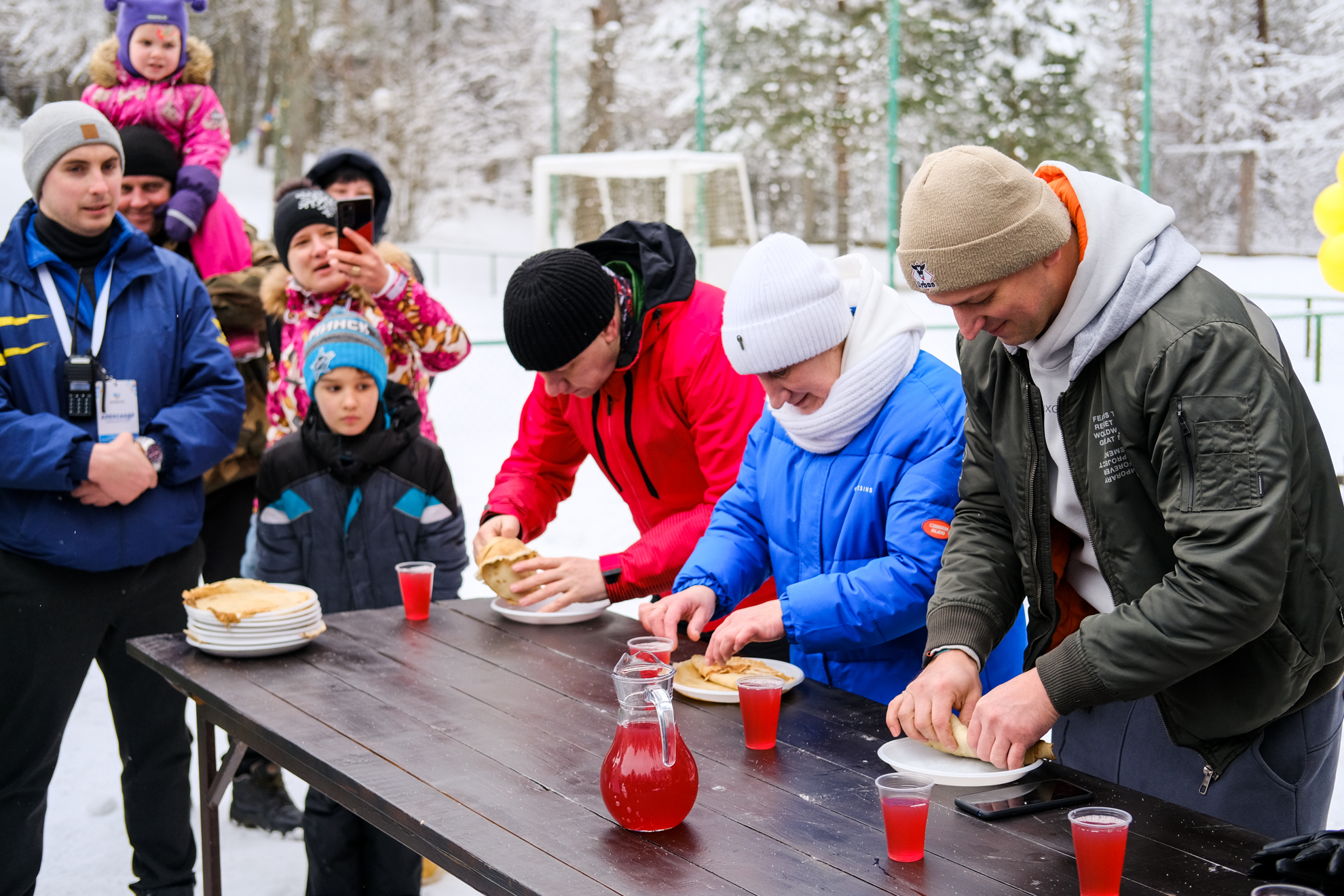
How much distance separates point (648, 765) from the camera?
154cm

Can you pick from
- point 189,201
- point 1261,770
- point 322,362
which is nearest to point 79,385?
point 322,362

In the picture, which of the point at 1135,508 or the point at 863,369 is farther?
the point at 863,369

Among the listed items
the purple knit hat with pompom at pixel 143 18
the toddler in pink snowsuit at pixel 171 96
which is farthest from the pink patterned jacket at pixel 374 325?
the purple knit hat with pompom at pixel 143 18

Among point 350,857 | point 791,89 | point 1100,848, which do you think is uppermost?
point 791,89

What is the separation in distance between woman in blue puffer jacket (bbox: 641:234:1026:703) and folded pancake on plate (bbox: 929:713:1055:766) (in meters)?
0.30

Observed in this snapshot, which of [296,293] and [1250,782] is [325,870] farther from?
[1250,782]

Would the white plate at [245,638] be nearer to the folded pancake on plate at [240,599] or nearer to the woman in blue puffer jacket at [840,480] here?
the folded pancake on plate at [240,599]

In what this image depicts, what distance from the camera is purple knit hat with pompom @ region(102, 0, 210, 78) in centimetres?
420

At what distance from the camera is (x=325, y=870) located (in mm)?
2682

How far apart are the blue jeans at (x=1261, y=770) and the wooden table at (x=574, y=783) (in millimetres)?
227

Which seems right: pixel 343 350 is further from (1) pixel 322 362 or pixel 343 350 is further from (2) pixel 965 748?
(2) pixel 965 748

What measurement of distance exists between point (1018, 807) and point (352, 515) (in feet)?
6.71

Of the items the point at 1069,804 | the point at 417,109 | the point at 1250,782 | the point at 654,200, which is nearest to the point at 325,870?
the point at 1069,804

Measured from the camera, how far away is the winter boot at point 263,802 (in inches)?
137
